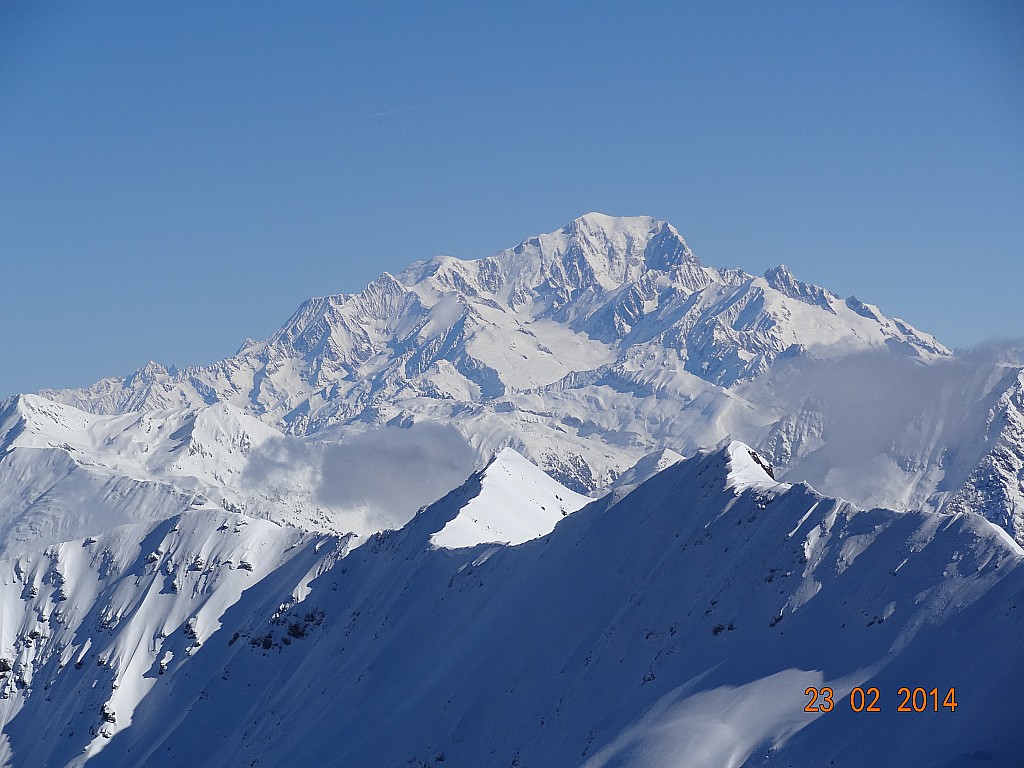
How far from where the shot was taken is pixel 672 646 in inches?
2884

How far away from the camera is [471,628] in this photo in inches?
3991

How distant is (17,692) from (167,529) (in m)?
31.6

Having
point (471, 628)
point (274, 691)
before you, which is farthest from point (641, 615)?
point (274, 691)

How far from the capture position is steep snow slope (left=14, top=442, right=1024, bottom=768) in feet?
190
